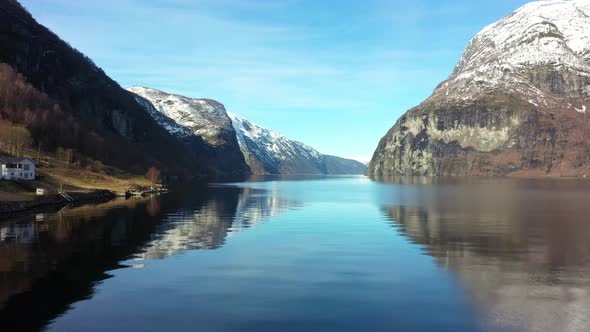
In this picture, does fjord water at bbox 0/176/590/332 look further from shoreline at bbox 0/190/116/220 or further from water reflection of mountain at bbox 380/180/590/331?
shoreline at bbox 0/190/116/220

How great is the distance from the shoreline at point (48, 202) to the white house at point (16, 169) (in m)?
16.7

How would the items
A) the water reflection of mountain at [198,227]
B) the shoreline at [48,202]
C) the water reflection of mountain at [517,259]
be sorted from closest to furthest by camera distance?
the water reflection of mountain at [517,259]
the water reflection of mountain at [198,227]
the shoreline at [48,202]

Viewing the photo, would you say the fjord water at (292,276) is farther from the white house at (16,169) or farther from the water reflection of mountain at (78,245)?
the white house at (16,169)

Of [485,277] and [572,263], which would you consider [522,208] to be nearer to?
[572,263]

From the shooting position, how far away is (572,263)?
155ft

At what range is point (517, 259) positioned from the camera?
49.7 metres

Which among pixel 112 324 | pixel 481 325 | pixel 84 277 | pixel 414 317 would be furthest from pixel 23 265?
pixel 481 325

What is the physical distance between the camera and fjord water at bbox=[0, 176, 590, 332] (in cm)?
2977

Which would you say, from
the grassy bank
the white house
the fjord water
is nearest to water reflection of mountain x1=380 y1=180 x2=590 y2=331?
the fjord water

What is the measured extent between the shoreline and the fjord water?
1118cm

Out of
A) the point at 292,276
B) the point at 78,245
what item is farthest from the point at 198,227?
the point at 292,276

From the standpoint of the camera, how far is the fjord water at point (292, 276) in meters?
29.8

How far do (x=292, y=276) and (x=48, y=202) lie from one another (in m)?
82.1

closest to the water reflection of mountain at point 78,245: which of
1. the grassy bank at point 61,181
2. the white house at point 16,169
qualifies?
the grassy bank at point 61,181
